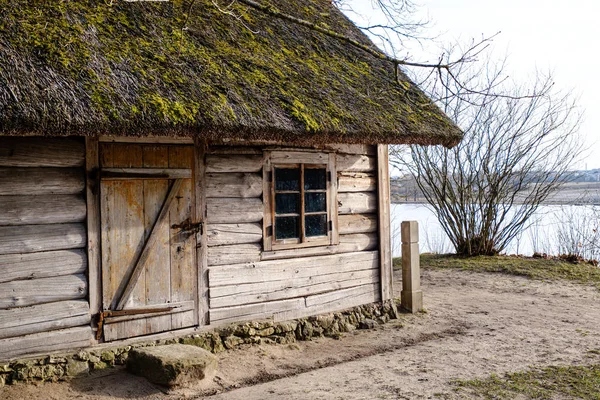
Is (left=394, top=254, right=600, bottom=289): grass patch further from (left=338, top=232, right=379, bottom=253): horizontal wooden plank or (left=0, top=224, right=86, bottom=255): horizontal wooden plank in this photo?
(left=0, top=224, right=86, bottom=255): horizontal wooden plank

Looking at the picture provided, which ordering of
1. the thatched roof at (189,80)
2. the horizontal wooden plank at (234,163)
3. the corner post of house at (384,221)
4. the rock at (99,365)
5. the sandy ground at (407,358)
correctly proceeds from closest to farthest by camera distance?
the thatched roof at (189,80) → the sandy ground at (407,358) → the rock at (99,365) → the horizontal wooden plank at (234,163) → the corner post of house at (384,221)

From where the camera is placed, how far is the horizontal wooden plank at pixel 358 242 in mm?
7383

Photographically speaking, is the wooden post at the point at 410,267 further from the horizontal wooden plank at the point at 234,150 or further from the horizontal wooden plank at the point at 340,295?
the horizontal wooden plank at the point at 234,150

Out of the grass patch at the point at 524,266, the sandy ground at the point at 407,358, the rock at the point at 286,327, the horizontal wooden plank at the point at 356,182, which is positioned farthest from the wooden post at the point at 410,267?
the grass patch at the point at 524,266

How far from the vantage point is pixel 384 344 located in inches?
268

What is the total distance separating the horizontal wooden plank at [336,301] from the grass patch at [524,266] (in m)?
5.19

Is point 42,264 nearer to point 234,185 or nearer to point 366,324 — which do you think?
point 234,185

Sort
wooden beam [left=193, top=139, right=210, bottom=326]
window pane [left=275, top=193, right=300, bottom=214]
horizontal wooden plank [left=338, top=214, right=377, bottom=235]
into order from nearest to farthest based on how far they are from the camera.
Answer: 1. wooden beam [left=193, top=139, right=210, bottom=326]
2. window pane [left=275, top=193, right=300, bottom=214]
3. horizontal wooden plank [left=338, top=214, right=377, bottom=235]

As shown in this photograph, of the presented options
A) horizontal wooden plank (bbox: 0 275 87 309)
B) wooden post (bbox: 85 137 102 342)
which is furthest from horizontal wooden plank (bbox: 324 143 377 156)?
horizontal wooden plank (bbox: 0 275 87 309)

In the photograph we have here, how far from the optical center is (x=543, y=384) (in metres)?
5.26

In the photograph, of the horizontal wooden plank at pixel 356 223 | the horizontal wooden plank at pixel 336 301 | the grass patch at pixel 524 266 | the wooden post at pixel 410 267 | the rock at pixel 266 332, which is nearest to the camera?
the rock at pixel 266 332

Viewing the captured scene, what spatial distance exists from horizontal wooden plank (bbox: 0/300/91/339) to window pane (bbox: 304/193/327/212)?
2.80m

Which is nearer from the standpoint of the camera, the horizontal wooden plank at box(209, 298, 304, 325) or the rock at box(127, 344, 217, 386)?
the rock at box(127, 344, 217, 386)

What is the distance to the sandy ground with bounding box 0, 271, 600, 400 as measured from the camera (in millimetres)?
5070
